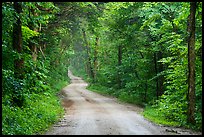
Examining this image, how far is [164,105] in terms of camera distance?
663 inches

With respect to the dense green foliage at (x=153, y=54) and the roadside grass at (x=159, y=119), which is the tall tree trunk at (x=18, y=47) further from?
the roadside grass at (x=159, y=119)

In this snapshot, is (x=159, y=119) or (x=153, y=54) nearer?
(x=159, y=119)

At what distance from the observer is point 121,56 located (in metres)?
33.4

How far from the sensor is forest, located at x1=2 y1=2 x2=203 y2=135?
40.1 feet

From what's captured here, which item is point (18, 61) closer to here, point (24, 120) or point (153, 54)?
point (24, 120)

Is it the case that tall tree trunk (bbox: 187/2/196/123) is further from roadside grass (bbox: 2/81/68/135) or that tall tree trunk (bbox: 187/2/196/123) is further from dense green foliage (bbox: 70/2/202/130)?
roadside grass (bbox: 2/81/68/135)

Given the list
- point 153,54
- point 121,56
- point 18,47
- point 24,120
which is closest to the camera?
point 24,120

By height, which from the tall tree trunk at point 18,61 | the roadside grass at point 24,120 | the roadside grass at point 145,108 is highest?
the tall tree trunk at point 18,61

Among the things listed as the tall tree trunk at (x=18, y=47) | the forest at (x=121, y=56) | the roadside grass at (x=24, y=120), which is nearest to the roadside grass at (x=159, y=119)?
the forest at (x=121, y=56)

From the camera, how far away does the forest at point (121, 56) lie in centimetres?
1223

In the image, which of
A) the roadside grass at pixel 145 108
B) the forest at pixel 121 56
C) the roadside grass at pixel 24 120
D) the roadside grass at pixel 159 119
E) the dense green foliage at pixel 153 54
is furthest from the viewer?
the dense green foliage at pixel 153 54

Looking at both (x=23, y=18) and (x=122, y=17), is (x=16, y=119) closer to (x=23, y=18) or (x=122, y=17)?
(x=23, y=18)

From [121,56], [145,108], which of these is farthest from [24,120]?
[121,56]

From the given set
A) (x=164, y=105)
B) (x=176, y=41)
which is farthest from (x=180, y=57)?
(x=164, y=105)
